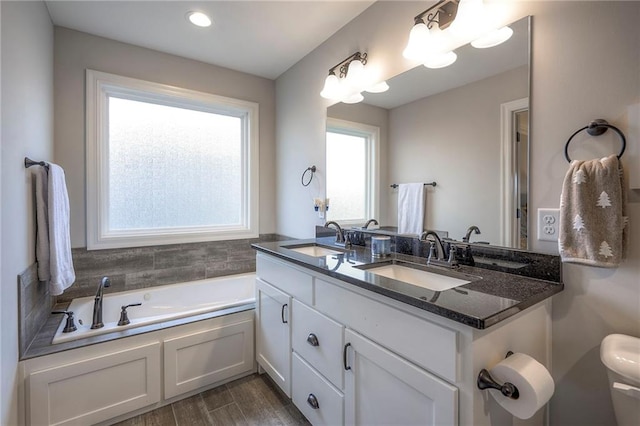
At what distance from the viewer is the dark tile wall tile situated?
4.80 feet

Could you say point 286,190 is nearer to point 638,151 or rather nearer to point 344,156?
point 344,156

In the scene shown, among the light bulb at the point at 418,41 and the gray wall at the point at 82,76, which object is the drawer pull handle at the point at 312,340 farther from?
the gray wall at the point at 82,76

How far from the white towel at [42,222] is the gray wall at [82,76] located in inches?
22.1

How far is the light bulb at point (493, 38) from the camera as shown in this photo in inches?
49.6

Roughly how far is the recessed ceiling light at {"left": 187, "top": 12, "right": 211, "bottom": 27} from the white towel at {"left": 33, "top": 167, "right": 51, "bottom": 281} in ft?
4.43

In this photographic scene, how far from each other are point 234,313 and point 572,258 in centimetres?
189

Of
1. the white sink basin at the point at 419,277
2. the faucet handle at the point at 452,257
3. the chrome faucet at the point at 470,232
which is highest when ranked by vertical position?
the chrome faucet at the point at 470,232

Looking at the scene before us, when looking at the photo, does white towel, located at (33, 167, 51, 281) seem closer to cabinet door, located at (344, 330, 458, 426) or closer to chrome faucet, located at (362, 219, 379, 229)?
cabinet door, located at (344, 330, 458, 426)

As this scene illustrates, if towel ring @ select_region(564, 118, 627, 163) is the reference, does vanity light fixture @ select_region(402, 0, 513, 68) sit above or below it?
above

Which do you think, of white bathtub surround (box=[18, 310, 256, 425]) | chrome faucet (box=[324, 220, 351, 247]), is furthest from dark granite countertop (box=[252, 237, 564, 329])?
white bathtub surround (box=[18, 310, 256, 425])

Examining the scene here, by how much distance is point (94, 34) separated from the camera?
2.24 metres

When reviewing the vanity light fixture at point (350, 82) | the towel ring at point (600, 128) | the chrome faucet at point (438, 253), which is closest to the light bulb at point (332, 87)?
the vanity light fixture at point (350, 82)

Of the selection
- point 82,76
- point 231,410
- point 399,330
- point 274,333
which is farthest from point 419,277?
point 82,76

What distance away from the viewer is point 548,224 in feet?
3.77
